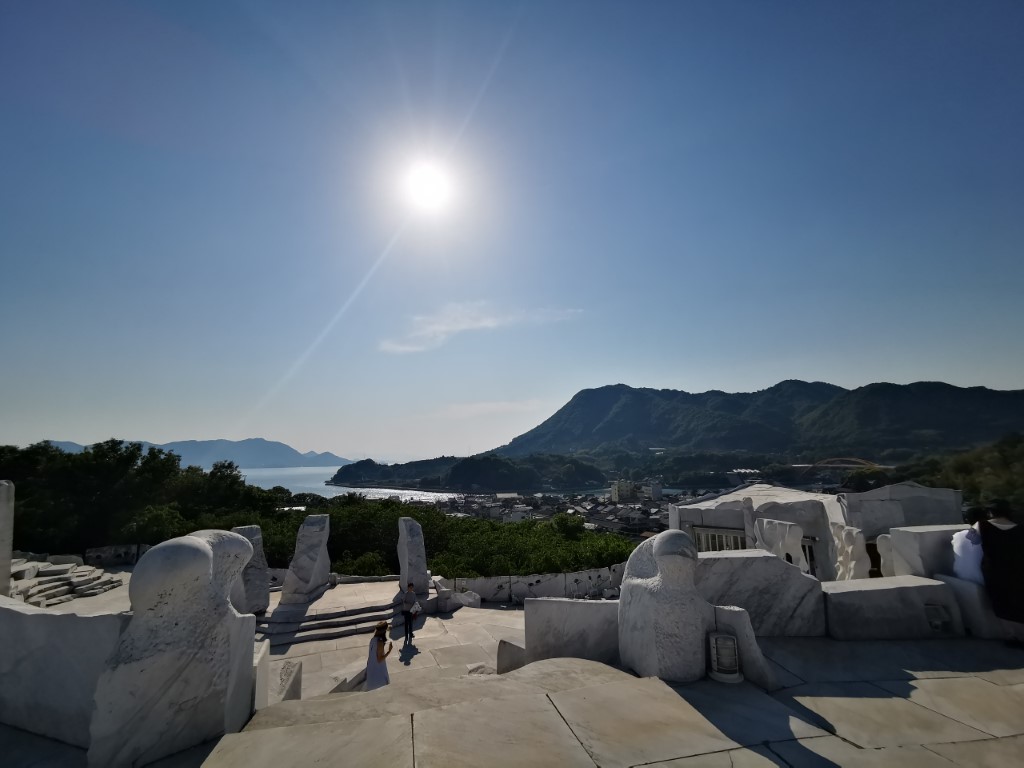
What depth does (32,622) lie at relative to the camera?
3.85m

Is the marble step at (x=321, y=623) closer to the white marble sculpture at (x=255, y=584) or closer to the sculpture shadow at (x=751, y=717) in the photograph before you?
the white marble sculpture at (x=255, y=584)

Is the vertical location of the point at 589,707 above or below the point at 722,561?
below

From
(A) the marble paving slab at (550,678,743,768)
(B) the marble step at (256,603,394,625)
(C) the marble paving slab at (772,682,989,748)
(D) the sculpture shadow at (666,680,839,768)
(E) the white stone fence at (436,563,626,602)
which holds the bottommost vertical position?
(E) the white stone fence at (436,563,626,602)

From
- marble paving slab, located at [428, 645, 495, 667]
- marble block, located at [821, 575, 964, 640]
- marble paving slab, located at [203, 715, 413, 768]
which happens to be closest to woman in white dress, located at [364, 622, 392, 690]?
marble paving slab, located at [428, 645, 495, 667]

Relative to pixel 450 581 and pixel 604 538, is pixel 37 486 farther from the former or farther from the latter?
pixel 604 538

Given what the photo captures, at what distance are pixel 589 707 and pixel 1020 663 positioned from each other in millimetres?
4218

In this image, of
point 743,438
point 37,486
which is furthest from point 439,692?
point 743,438

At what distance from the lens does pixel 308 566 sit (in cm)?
1162

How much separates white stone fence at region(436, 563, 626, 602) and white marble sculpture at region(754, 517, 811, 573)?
4.89 metres

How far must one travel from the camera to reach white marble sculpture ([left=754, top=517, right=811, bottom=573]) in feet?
26.7

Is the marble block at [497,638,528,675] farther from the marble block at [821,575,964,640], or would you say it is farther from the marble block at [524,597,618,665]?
the marble block at [821,575,964,640]

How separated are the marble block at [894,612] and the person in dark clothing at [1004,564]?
1.38ft

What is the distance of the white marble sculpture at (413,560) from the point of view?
11.9 meters

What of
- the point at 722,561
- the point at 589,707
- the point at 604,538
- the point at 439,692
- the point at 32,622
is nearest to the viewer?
the point at 589,707
